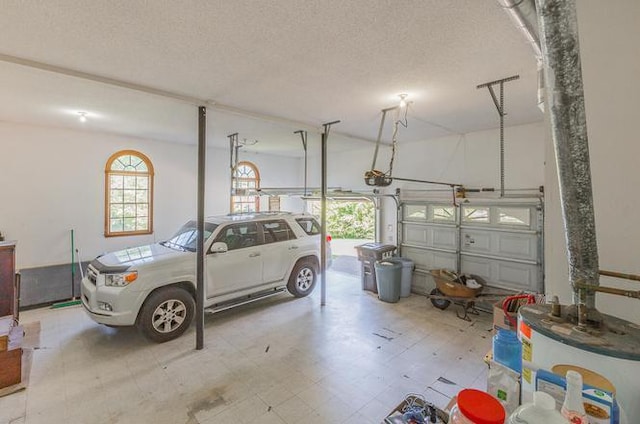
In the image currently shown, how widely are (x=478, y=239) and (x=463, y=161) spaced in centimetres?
152

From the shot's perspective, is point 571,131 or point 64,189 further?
point 64,189

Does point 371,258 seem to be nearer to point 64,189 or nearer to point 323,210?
point 323,210

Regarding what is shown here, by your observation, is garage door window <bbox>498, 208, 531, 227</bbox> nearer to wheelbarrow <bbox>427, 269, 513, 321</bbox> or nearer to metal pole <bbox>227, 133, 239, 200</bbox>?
wheelbarrow <bbox>427, 269, 513, 321</bbox>

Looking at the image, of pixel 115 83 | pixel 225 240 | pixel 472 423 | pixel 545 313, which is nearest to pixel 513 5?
pixel 545 313

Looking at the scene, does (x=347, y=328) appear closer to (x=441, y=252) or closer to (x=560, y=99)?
(x=441, y=252)

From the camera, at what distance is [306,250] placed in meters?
5.62

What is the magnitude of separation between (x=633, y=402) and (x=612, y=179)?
3.66ft

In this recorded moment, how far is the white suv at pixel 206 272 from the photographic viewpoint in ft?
12.0

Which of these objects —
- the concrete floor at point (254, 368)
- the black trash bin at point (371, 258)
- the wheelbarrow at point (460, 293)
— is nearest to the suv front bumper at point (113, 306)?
the concrete floor at point (254, 368)

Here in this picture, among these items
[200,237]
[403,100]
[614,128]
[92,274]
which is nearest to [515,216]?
[403,100]

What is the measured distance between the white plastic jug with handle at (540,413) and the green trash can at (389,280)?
4.57 m

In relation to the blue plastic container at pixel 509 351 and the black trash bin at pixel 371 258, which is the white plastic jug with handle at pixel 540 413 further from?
the black trash bin at pixel 371 258

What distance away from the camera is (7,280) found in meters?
3.72

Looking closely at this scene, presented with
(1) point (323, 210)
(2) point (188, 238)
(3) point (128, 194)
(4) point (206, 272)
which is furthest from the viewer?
(3) point (128, 194)
